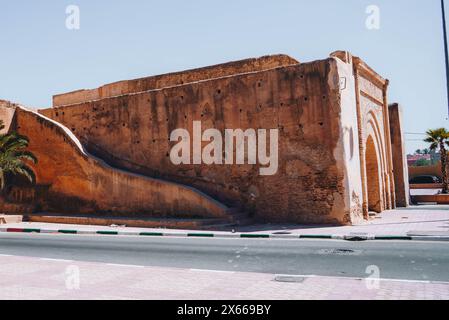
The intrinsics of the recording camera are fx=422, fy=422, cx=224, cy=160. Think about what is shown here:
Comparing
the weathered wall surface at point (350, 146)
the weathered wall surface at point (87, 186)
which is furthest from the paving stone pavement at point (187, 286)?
the weathered wall surface at point (350, 146)

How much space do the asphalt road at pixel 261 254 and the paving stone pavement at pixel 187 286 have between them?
2.36 feet

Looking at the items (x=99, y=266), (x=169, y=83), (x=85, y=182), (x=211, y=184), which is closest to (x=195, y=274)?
(x=99, y=266)

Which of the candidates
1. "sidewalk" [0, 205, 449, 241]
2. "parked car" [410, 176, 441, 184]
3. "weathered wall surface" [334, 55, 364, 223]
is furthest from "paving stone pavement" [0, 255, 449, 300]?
"parked car" [410, 176, 441, 184]

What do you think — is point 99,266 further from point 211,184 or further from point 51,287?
point 211,184

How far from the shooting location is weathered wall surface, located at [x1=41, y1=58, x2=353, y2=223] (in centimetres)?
1500

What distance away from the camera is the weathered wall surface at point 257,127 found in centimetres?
1500

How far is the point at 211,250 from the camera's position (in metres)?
10.5

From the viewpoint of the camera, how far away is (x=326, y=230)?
13.5 m

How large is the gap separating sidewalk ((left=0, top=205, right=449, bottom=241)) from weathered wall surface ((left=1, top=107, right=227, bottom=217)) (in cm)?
170

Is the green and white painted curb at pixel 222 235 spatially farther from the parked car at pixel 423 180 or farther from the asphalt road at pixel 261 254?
the parked car at pixel 423 180

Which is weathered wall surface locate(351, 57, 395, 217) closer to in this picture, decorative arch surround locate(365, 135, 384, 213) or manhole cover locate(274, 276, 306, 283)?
decorative arch surround locate(365, 135, 384, 213)

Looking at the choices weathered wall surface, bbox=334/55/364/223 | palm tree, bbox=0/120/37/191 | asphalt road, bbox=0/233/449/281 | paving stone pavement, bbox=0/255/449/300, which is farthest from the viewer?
palm tree, bbox=0/120/37/191

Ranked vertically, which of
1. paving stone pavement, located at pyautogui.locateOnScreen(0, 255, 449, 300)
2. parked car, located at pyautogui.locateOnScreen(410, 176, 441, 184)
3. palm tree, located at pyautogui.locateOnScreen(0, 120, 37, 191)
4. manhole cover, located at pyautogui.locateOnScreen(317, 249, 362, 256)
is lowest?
manhole cover, located at pyautogui.locateOnScreen(317, 249, 362, 256)

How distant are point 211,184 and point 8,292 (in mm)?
11518
